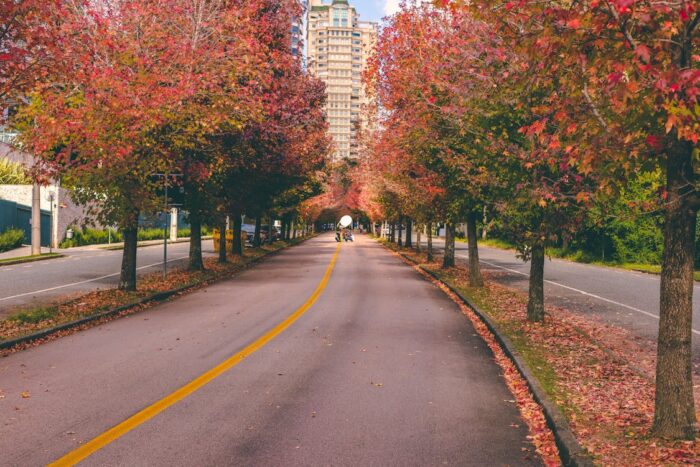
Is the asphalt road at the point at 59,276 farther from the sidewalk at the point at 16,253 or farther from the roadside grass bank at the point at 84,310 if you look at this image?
the sidewalk at the point at 16,253

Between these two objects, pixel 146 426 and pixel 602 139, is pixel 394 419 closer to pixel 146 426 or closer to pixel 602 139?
pixel 146 426

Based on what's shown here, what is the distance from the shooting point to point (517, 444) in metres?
5.95

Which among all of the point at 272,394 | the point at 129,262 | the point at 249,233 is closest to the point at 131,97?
the point at 129,262

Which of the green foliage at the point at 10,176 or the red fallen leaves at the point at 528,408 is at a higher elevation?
the green foliage at the point at 10,176

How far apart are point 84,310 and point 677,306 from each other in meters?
11.8

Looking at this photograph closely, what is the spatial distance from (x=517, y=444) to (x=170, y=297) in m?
13.3

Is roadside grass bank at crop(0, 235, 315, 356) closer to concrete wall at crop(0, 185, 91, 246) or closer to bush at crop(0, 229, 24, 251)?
bush at crop(0, 229, 24, 251)

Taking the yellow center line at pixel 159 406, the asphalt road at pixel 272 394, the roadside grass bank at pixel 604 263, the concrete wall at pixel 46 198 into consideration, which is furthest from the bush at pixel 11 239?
the yellow center line at pixel 159 406

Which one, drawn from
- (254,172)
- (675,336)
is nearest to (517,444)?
(675,336)

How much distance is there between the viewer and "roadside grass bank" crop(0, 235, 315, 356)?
11.4 metres

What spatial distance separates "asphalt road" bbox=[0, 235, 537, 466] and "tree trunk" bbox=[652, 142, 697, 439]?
125 cm

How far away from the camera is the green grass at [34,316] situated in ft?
41.5

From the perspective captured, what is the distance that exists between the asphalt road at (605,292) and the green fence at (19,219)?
1043 inches

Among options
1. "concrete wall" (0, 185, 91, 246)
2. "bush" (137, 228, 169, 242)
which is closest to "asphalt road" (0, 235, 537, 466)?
"concrete wall" (0, 185, 91, 246)
